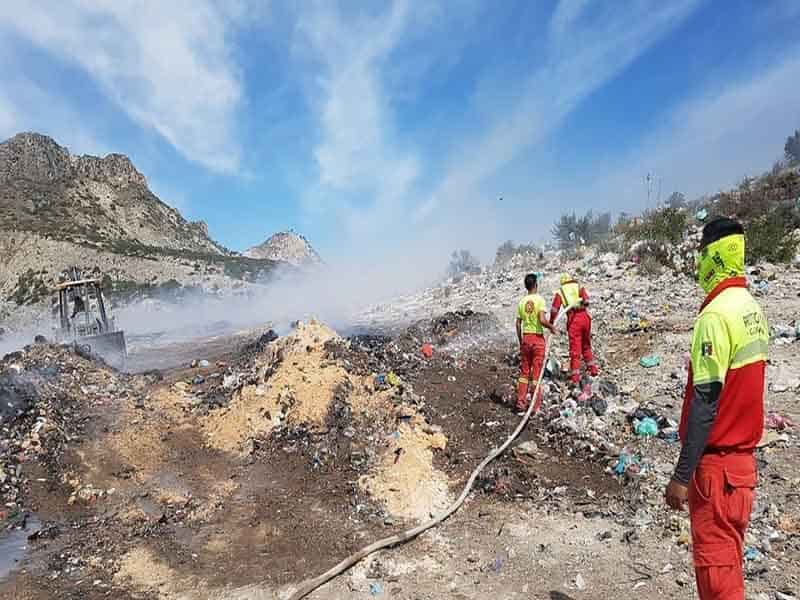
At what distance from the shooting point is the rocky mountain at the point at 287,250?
76812 mm

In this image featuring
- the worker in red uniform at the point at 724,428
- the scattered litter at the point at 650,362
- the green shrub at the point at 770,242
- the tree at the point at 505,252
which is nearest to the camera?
the worker in red uniform at the point at 724,428

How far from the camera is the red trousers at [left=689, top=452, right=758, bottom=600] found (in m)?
2.23

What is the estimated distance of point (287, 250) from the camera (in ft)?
257

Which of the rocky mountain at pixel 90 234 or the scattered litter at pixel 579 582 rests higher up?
the rocky mountain at pixel 90 234

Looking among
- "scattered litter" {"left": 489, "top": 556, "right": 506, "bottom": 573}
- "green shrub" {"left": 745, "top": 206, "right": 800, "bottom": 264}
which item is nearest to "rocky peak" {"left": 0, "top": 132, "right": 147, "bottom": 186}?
"green shrub" {"left": 745, "top": 206, "right": 800, "bottom": 264}

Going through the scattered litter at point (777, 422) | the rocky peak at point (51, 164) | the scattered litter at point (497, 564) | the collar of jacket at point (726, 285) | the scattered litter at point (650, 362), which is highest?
the rocky peak at point (51, 164)

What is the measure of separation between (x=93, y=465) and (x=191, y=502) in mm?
1933

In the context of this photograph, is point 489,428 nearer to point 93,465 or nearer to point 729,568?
point 729,568

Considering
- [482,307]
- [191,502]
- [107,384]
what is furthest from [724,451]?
[482,307]

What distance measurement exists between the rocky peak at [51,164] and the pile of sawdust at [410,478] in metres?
58.1

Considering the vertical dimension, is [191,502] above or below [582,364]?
below

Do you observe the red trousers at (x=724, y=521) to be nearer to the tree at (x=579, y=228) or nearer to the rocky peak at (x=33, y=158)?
the tree at (x=579, y=228)

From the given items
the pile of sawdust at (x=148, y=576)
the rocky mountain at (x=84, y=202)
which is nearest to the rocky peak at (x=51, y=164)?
the rocky mountain at (x=84, y=202)

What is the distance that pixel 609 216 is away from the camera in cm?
2430
